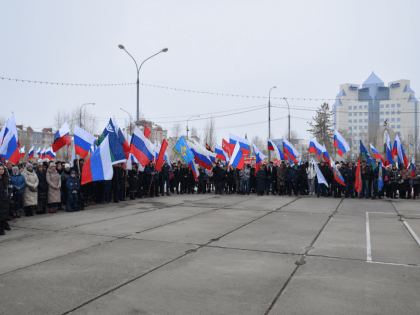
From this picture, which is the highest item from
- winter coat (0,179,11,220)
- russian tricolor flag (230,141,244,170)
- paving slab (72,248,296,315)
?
russian tricolor flag (230,141,244,170)

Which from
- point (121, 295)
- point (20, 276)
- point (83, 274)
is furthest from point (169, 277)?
point (20, 276)

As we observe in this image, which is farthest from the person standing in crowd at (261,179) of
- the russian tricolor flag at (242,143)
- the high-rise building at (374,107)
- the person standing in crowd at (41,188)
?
the high-rise building at (374,107)

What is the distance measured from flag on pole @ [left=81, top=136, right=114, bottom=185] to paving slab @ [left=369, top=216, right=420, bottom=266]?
28.0 feet

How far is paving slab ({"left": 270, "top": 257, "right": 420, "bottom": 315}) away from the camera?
4.51 meters

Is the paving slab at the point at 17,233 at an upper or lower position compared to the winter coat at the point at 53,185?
lower

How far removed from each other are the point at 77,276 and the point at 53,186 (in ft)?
25.2

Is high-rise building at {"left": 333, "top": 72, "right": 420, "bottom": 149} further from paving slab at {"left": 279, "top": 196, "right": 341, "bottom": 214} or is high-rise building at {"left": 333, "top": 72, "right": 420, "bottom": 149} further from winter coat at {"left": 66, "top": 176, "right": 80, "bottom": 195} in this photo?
winter coat at {"left": 66, "top": 176, "right": 80, "bottom": 195}

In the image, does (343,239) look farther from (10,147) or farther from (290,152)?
(290,152)

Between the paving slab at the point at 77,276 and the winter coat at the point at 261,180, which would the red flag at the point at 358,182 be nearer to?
the winter coat at the point at 261,180

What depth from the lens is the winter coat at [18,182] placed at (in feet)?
37.7

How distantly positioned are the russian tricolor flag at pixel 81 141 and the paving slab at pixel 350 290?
1023cm

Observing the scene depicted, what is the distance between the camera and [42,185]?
12.5 m

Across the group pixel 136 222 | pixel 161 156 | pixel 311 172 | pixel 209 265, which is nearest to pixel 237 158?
pixel 311 172

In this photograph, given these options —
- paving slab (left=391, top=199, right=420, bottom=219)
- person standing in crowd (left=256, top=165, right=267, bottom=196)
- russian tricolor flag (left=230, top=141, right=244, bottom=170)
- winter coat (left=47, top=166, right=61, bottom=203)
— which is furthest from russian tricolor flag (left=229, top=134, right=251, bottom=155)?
winter coat (left=47, top=166, right=61, bottom=203)
